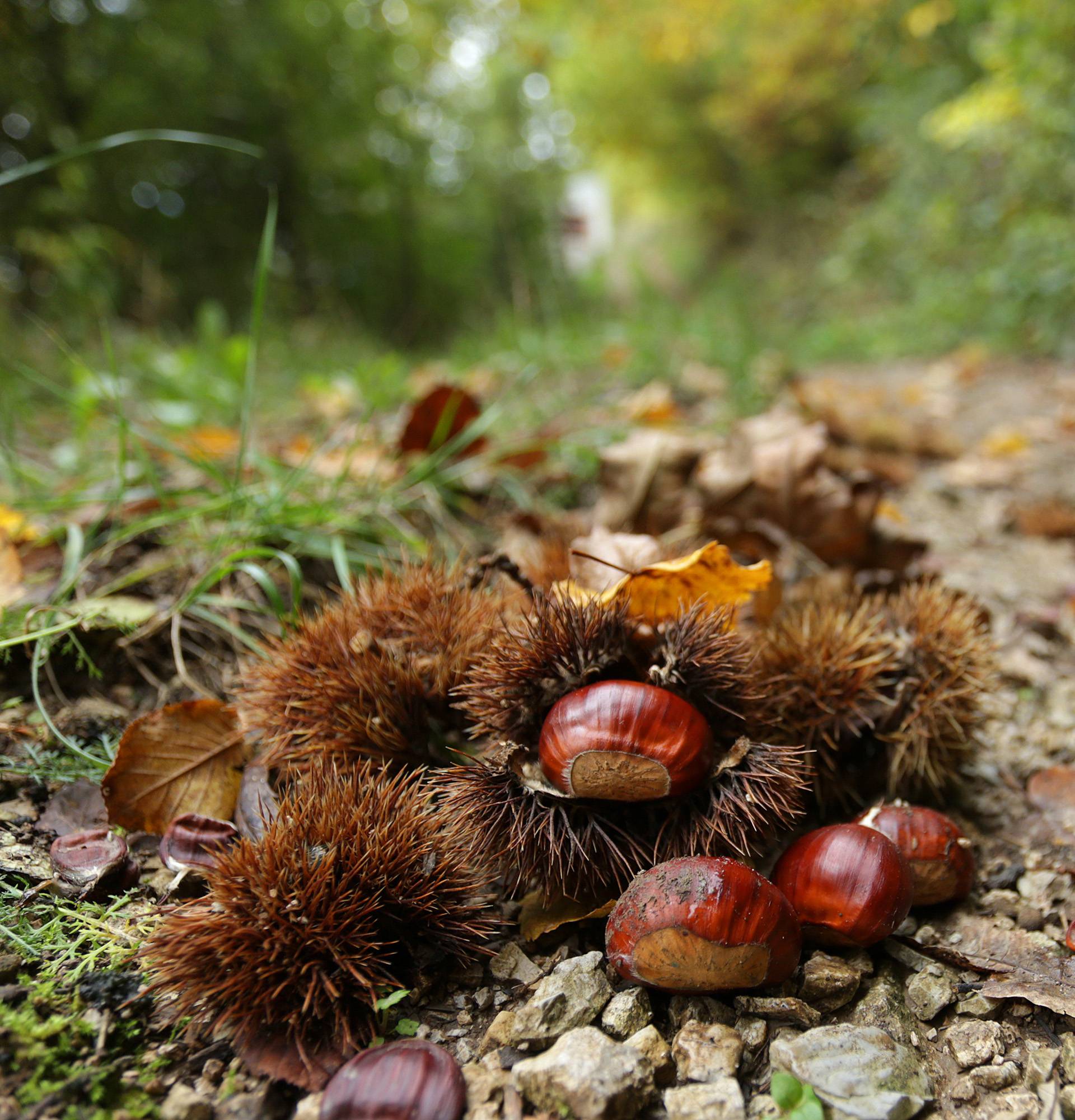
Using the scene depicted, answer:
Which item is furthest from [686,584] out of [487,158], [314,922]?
[487,158]

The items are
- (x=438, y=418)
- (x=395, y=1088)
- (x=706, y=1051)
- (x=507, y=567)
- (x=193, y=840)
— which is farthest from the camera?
(x=438, y=418)

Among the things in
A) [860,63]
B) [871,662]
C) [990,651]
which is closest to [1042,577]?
[990,651]

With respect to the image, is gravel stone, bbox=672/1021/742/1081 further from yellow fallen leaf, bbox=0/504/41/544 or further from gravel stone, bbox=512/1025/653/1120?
yellow fallen leaf, bbox=0/504/41/544

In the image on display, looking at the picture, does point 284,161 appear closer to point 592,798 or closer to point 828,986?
point 592,798

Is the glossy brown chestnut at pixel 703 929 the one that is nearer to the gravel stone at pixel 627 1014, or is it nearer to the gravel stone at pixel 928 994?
the gravel stone at pixel 627 1014

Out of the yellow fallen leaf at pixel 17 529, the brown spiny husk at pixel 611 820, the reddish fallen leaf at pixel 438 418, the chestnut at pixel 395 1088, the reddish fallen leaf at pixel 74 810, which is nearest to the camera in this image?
the chestnut at pixel 395 1088

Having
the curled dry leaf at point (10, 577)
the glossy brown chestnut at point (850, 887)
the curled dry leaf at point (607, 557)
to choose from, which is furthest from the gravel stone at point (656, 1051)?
the curled dry leaf at point (10, 577)

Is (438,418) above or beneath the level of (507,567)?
above
